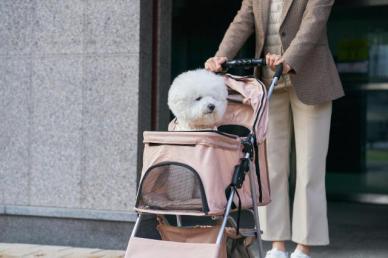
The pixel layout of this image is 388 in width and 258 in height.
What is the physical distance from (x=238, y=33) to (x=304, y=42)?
58cm

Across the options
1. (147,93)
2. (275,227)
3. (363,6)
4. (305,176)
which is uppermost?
(363,6)

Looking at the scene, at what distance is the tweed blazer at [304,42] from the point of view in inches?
180

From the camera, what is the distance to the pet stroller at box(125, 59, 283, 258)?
12.1 ft

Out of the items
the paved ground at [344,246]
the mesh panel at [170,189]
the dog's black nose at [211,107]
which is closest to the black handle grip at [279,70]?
the dog's black nose at [211,107]

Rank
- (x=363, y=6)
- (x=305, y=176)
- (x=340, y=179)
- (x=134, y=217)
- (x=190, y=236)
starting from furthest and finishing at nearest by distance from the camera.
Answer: (x=340, y=179) < (x=363, y=6) < (x=134, y=217) < (x=305, y=176) < (x=190, y=236)

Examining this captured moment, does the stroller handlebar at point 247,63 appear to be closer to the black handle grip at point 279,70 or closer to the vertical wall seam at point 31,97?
the black handle grip at point 279,70

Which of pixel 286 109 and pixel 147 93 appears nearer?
pixel 286 109

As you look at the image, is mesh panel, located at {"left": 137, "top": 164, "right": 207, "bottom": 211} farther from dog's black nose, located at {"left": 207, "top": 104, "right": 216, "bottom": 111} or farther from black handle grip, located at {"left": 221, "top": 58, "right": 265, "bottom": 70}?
black handle grip, located at {"left": 221, "top": 58, "right": 265, "bottom": 70}

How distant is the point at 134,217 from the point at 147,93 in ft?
3.24

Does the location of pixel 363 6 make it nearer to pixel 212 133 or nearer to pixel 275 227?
pixel 275 227

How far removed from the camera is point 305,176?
4879 millimetres

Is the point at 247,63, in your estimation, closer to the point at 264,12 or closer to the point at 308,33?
the point at 308,33

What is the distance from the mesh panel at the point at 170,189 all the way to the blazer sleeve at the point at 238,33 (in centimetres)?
123

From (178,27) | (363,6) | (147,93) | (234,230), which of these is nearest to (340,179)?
(363,6)
